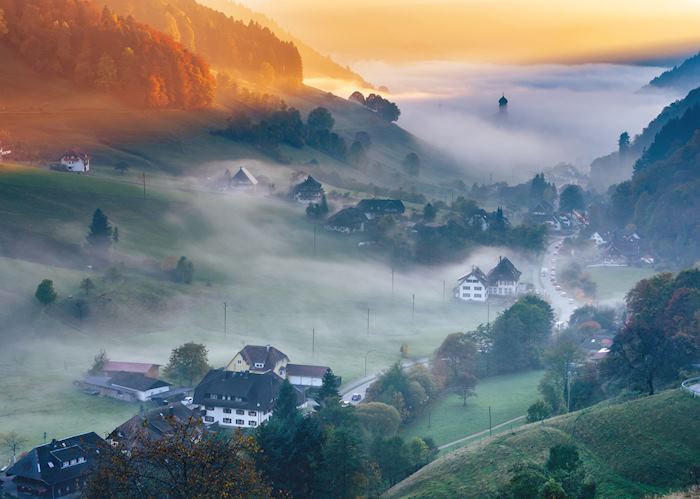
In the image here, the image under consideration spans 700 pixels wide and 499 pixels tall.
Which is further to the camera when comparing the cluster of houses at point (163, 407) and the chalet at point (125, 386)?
the chalet at point (125, 386)

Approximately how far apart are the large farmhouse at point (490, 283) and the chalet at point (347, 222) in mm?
15994

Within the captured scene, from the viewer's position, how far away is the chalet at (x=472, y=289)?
85494 millimetres

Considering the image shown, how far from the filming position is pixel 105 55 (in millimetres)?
129375

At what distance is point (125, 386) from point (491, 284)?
41857mm

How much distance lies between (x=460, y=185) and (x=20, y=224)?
8243 centimetres

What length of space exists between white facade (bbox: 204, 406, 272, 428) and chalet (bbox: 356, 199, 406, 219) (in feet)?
177

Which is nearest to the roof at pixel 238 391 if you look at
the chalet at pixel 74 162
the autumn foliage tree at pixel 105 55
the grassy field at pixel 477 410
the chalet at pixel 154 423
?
the chalet at pixel 154 423

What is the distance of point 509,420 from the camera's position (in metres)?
49.1

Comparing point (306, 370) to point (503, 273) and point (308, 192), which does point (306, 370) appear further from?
point (308, 192)

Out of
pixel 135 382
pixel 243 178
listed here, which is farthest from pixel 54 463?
pixel 243 178

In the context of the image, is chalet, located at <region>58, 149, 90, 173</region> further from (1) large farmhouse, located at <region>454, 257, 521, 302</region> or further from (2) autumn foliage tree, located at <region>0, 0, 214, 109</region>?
(1) large farmhouse, located at <region>454, 257, 521, 302</region>

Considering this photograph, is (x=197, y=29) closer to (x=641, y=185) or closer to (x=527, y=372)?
(x=641, y=185)

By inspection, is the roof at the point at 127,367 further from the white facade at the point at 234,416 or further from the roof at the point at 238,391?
the white facade at the point at 234,416

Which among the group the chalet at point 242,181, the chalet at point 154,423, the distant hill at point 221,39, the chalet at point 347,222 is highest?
the distant hill at point 221,39
